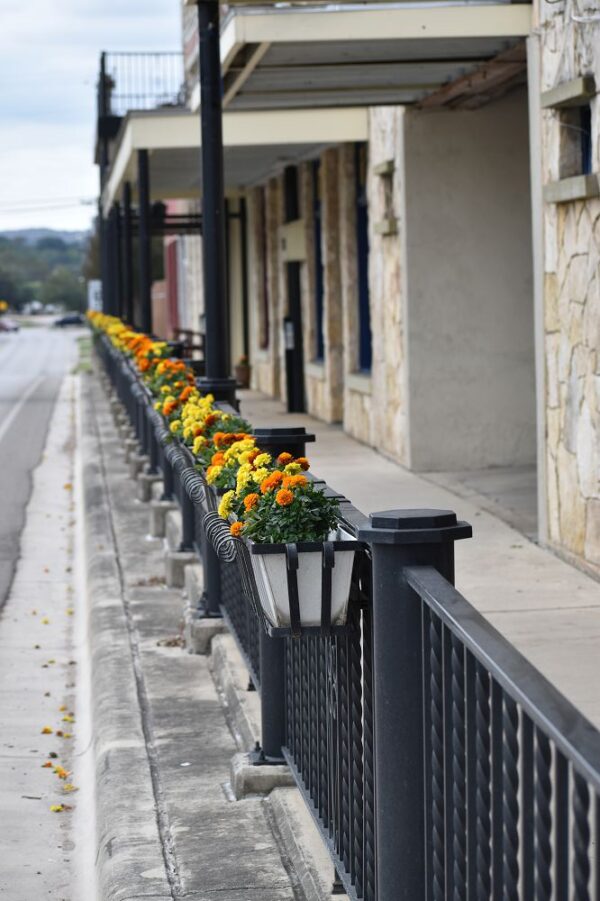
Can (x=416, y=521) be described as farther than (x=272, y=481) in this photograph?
No

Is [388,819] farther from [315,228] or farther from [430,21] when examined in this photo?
[315,228]

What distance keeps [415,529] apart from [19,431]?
77.8 ft

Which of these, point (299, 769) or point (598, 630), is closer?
point (299, 769)

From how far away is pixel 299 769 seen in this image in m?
5.20

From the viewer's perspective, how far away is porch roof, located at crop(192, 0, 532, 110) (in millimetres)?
10070

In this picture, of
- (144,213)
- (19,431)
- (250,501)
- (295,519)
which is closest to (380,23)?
(250,501)

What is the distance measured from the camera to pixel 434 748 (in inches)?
132

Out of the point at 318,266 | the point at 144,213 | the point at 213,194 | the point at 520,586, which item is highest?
the point at 144,213

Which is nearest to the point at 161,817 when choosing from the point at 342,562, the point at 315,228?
the point at 342,562

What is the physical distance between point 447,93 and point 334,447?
15.1 ft

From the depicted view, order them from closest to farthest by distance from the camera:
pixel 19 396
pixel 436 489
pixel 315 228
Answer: pixel 436 489 → pixel 315 228 → pixel 19 396

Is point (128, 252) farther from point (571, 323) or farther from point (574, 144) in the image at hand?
point (571, 323)

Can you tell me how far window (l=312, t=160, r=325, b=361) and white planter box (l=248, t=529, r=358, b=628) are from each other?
16354 mm

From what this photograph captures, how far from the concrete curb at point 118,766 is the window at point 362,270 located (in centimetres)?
725
